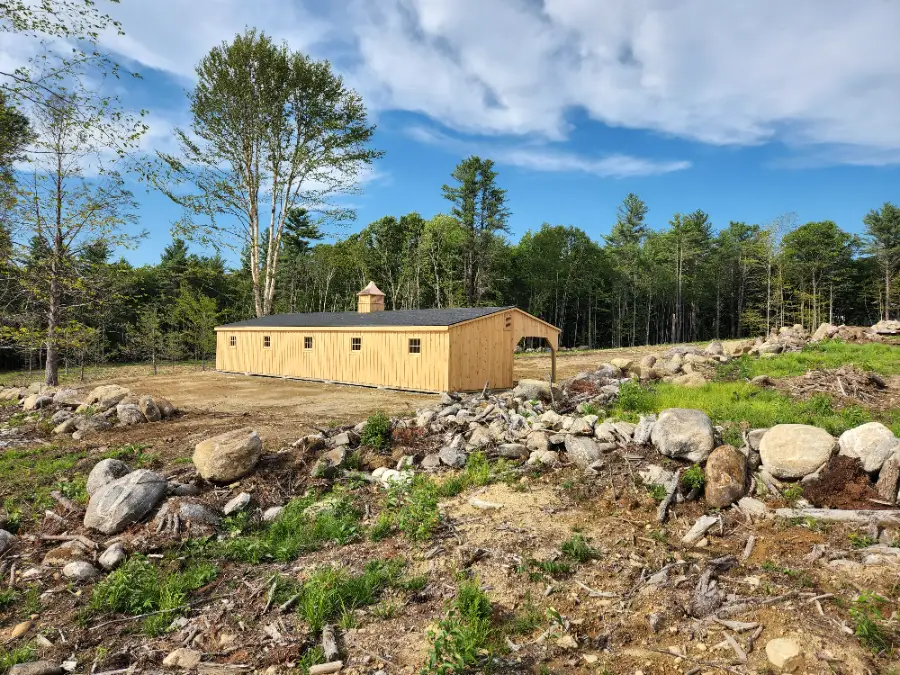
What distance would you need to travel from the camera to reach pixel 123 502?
241 inches

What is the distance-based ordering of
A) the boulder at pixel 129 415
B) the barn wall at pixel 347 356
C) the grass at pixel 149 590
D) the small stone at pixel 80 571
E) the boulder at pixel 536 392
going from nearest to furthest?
the grass at pixel 149 590
the small stone at pixel 80 571
the boulder at pixel 129 415
the boulder at pixel 536 392
the barn wall at pixel 347 356

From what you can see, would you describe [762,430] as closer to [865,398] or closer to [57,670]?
[865,398]

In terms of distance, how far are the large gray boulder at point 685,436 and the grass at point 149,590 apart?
5.90 meters

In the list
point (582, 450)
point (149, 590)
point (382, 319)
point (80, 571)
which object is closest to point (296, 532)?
point (149, 590)

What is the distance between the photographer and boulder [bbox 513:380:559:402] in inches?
451

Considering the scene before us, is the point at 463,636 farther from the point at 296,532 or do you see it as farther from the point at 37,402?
the point at 37,402

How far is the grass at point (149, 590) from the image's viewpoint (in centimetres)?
438

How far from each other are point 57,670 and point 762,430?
835 cm

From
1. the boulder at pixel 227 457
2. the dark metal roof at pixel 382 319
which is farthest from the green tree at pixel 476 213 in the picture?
the boulder at pixel 227 457

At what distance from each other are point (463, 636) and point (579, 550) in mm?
1847

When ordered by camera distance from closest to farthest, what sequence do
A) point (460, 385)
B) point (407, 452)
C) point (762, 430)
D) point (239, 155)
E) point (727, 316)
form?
point (762, 430)
point (407, 452)
point (460, 385)
point (239, 155)
point (727, 316)

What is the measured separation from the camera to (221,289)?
4234 cm

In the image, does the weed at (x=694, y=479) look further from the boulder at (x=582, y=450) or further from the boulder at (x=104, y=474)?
the boulder at (x=104, y=474)

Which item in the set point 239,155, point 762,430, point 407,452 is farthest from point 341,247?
point 762,430
